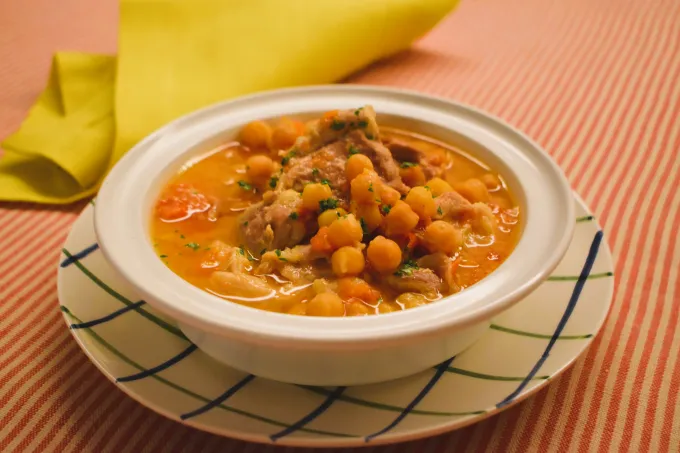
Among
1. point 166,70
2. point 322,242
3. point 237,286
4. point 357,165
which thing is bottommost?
point 166,70

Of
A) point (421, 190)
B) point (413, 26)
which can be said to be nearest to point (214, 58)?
point (413, 26)

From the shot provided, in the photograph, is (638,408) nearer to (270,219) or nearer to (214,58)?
(270,219)

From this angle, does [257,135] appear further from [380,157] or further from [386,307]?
[386,307]

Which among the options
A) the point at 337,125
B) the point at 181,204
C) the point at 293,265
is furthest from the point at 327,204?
the point at 181,204

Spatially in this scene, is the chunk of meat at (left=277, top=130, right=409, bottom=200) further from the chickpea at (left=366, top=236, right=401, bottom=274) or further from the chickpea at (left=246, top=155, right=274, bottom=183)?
the chickpea at (left=366, top=236, right=401, bottom=274)

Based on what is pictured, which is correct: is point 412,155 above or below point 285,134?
above

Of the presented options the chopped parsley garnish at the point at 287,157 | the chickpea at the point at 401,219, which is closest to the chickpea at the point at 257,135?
the chopped parsley garnish at the point at 287,157
